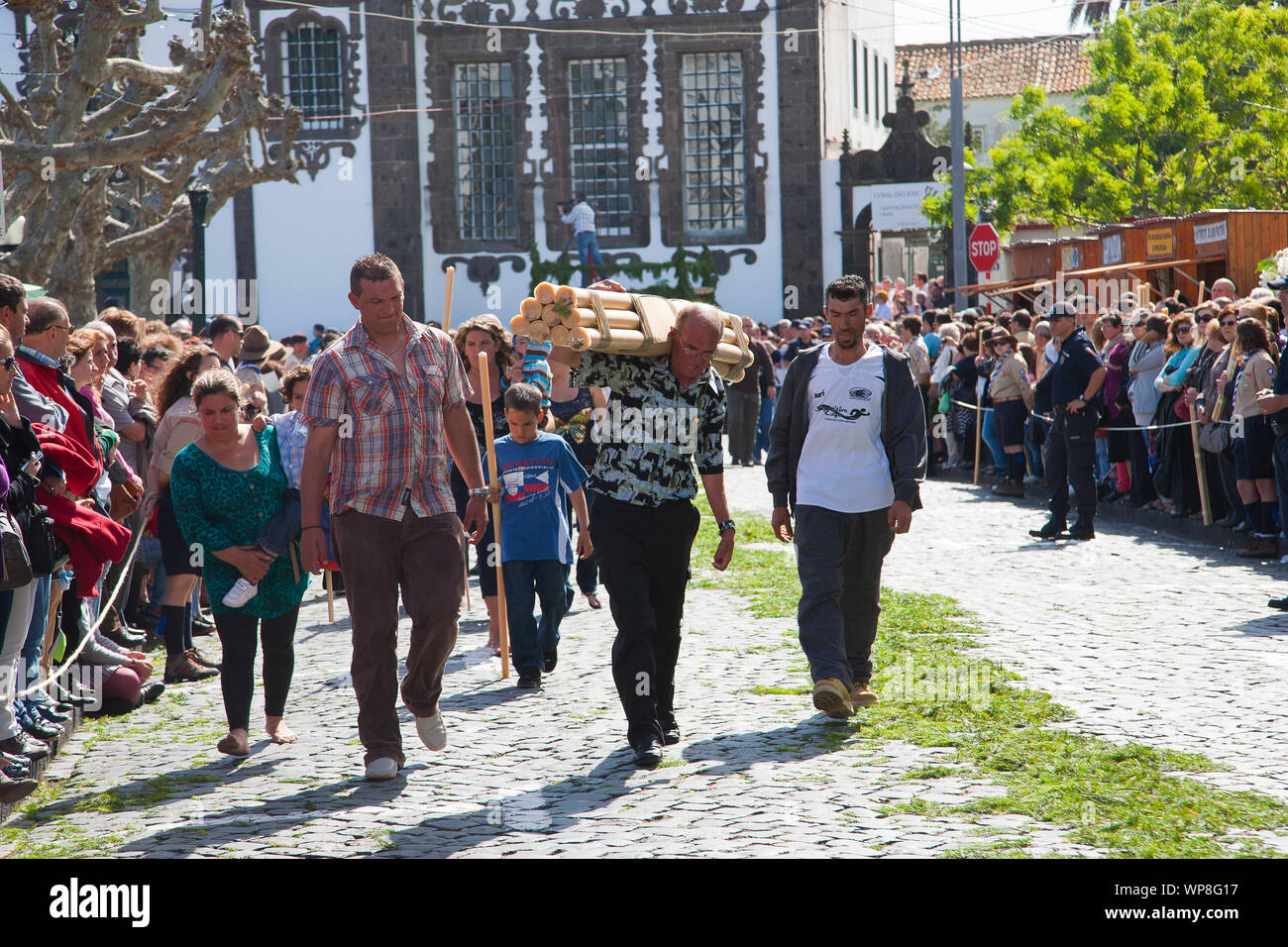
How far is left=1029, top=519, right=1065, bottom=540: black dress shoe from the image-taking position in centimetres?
1427

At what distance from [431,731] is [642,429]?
4.76ft

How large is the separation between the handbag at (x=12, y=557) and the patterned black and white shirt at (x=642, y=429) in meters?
2.15

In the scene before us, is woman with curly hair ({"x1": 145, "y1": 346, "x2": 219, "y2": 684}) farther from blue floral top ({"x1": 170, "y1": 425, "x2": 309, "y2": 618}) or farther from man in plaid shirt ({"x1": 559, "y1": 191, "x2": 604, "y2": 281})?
man in plaid shirt ({"x1": 559, "y1": 191, "x2": 604, "y2": 281})

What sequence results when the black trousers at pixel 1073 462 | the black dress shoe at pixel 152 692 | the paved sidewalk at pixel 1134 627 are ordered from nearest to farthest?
the paved sidewalk at pixel 1134 627 < the black dress shoe at pixel 152 692 < the black trousers at pixel 1073 462

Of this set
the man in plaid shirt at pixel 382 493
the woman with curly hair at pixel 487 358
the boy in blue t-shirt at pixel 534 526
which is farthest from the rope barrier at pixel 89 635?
the boy in blue t-shirt at pixel 534 526

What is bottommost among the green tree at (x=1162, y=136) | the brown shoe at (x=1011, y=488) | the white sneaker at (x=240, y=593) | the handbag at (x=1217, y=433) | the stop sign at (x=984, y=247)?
the brown shoe at (x=1011, y=488)

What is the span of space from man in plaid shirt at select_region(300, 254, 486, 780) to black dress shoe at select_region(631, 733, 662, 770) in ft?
2.75

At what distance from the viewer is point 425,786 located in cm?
630

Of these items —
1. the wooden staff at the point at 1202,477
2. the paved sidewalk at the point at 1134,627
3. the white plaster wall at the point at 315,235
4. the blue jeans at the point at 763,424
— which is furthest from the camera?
the white plaster wall at the point at 315,235

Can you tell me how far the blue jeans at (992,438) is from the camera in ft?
63.2

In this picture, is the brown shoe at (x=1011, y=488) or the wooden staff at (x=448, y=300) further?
the brown shoe at (x=1011, y=488)

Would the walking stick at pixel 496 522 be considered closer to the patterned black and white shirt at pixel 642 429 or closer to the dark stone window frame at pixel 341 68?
the patterned black and white shirt at pixel 642 429

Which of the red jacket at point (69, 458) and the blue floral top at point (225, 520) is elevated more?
the red jacket at point (69, 458)

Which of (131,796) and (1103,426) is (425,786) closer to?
(131,796)
